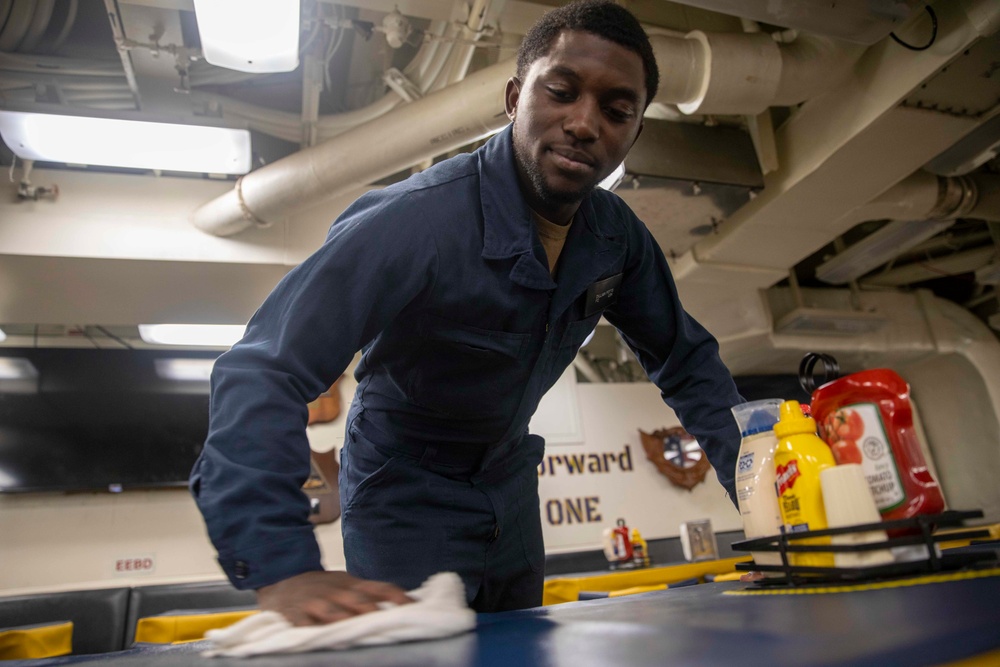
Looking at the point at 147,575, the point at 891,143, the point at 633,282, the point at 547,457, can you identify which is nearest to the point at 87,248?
the point at 147,575

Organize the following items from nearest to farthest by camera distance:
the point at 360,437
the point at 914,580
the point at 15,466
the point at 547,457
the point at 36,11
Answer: the point at 914,580 < the point at 360,437 < the point at 36,11 < the point at 15,466 < the point at 547,457

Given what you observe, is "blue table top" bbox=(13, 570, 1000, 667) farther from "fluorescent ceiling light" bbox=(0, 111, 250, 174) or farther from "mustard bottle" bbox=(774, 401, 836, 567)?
"fluorescent ceiling light" bbox=(0, 111, 250, 174)

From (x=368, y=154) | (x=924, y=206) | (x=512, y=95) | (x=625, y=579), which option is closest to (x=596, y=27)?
(x=512, y=95)

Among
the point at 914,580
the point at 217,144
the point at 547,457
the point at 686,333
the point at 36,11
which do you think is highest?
the point at 36,11

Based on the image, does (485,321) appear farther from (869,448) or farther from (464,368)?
(869,448)

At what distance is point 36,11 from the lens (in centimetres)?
240

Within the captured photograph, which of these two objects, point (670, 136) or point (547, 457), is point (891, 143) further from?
point (547, 457)

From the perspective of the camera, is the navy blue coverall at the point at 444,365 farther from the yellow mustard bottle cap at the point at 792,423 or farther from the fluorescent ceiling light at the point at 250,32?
the fluorescent ceiling light at the point at 250,32

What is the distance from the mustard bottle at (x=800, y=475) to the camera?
2.19 ft

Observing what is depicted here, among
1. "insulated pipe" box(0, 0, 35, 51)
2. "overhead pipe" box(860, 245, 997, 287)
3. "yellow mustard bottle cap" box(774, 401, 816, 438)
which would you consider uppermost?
"insulated pipe" box(0, 0, 35, 51)

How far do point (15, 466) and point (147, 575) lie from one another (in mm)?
913

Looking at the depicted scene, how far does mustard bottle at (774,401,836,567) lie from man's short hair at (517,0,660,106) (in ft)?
1.94

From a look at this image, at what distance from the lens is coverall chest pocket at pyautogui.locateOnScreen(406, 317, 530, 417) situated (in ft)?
3.15

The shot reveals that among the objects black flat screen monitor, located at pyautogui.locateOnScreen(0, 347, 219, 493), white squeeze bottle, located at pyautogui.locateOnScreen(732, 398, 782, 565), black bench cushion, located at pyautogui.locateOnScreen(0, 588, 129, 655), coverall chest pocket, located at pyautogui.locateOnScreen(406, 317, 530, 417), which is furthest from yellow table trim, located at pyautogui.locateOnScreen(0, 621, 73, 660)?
white squeeze bottle, located at pyautogui.locateOnScreen(732, 398, 782, 565)
